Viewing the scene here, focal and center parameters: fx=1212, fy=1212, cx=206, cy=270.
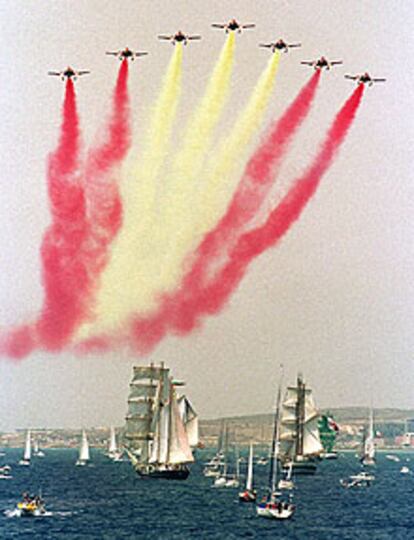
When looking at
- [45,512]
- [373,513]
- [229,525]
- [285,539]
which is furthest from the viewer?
[373,513]

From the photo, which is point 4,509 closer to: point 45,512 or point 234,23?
point 45,512

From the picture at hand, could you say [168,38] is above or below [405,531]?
above

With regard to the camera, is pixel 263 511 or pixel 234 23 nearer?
pixel 234 23

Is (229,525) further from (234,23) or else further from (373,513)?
(234,23)

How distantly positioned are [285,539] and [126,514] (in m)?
35.2

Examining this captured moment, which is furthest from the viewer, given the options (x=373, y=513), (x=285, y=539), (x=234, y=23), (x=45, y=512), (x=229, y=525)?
(x=373, y=513)

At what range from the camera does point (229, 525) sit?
168m

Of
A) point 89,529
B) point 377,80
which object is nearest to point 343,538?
point 89,529

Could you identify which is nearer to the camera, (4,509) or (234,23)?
(234,23)

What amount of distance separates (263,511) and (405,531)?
67.1 feet

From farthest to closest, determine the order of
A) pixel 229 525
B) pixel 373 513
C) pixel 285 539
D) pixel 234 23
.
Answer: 1. pixel 373 513
2. pixel 229 525
3. pixel 285 539
4. pixel 234 23

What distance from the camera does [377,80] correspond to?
146 meters

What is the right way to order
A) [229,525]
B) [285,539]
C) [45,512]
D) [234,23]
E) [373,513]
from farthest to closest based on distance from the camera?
[373,513]
[45,512]
[229,525]
[285,539]
[234,23]

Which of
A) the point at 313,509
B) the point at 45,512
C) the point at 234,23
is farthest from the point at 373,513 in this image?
the point at 234,23
